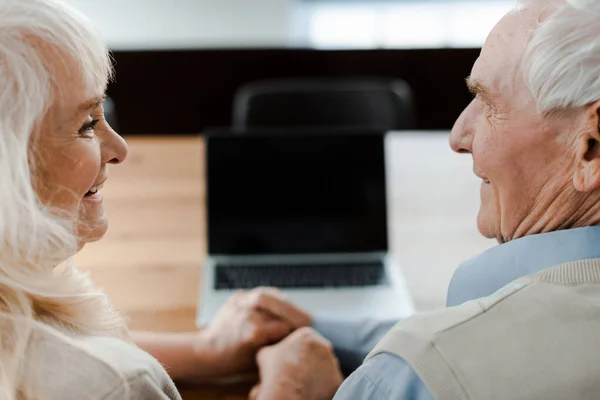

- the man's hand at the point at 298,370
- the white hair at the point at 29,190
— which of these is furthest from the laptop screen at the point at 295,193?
the white hair at the point at 29,190

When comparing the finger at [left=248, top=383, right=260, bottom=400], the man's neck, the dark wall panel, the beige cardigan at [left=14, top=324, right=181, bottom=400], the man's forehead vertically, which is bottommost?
the dark wall panel

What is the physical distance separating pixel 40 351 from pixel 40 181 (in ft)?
0.56

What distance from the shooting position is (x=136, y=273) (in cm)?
168

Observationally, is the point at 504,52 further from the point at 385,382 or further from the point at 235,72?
the point at 235,72

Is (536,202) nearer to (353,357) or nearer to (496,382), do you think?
(496,382)

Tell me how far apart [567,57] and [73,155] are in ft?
1.68

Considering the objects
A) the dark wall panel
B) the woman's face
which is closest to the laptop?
the woman's face

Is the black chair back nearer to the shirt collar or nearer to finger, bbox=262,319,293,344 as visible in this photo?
finger, bbox=262,319,293,344

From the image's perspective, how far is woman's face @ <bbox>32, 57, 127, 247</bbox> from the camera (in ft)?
2.58

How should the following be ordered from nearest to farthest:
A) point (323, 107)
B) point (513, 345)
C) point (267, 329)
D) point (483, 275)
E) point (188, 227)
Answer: point (513, 345) → point (483, 275) → point (267, 329) → point (188, 227) → point (323, 107)

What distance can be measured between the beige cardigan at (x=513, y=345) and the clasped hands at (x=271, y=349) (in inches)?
16.1

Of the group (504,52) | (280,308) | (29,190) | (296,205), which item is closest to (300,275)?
(296,205)

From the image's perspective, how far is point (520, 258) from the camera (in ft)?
2.87

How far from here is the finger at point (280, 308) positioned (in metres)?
1.28
